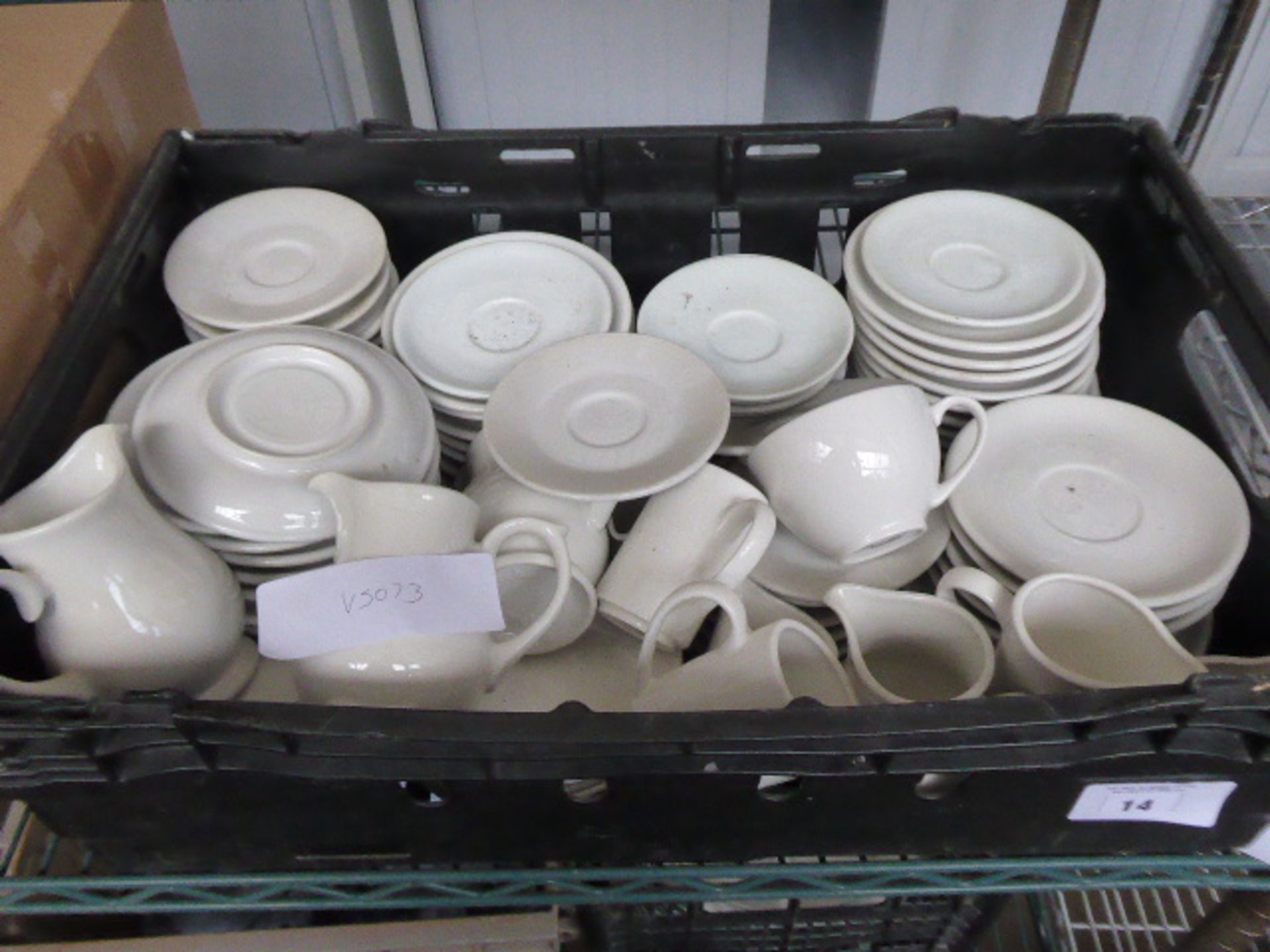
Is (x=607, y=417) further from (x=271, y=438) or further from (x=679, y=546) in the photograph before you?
(x=271, y=438)

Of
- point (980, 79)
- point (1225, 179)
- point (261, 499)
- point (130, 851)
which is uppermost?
point (261, 499)

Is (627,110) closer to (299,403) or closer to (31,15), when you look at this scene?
(31,15)

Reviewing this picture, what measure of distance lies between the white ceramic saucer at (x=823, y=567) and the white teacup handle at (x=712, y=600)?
0.12m

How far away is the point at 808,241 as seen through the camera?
37.4 inches

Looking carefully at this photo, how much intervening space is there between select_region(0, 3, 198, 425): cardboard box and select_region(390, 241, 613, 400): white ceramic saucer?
0.78 feet

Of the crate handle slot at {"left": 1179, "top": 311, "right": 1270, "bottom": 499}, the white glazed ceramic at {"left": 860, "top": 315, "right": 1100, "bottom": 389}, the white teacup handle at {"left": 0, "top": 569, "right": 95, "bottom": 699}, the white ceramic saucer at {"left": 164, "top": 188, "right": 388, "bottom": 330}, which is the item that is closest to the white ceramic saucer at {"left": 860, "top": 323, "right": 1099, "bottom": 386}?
the white glazed ceramic at {"left": 860, "top": 315, "right": 1100, "bottom": 389}

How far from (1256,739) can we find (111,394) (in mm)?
773

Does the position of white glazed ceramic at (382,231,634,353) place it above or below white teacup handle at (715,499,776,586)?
below

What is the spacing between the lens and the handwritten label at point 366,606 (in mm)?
558

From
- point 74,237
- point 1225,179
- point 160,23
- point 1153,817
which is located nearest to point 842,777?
point 1153,817

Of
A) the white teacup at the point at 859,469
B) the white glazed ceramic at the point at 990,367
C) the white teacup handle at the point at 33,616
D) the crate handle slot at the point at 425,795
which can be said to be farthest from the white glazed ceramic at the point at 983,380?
the white teacup handle at the point at 33,616

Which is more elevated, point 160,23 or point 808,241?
point 160,23

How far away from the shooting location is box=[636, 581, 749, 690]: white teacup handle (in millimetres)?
581

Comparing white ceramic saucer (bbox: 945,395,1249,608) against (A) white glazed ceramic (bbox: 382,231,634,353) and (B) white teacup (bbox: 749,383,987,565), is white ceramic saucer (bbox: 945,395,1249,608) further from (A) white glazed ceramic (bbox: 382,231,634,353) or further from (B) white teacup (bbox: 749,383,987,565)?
(A) white glazed ceramic (bbox: 382,231,634,353)
